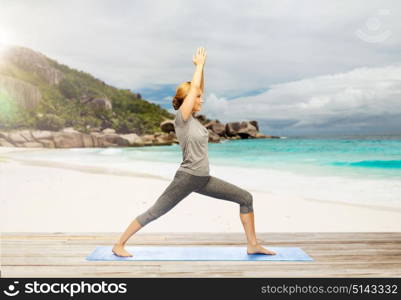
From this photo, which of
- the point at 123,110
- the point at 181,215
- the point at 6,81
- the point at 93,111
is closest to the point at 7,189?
the point at 181,215

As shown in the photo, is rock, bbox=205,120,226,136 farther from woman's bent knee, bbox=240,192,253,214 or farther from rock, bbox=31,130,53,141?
woman's bent knee, bbox=240,192,253,214

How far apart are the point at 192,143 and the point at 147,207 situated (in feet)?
23.7

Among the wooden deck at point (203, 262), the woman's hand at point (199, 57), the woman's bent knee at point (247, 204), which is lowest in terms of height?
the wooden deck at point (203, 262)

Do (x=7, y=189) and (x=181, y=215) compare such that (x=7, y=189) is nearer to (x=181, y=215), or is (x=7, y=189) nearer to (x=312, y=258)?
(x=181, y=215)

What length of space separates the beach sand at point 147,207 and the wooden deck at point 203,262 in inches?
130

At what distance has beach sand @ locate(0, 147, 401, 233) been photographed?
7.70m

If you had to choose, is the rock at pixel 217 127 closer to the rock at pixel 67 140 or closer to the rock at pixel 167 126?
the rock at pixel 167 126

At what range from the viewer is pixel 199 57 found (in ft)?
10.5

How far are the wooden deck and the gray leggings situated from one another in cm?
44

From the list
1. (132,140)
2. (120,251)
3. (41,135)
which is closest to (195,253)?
(120,251)

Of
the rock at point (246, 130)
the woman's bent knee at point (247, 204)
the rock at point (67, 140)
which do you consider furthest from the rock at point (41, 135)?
the woman's bent knee at point (247, 204)

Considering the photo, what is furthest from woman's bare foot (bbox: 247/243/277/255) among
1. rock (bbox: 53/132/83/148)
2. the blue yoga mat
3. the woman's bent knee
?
rock (bbox: 53/132/83/148)

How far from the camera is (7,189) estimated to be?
11.3m

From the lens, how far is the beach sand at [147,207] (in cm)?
770
